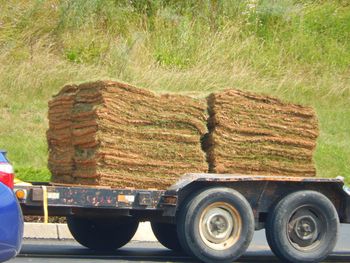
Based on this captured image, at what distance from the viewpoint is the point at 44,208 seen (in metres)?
9.84

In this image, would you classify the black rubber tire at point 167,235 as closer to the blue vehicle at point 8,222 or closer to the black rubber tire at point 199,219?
the black rubber tire at point 199,219

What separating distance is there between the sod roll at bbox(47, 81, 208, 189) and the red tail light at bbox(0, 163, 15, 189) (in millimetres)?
2244

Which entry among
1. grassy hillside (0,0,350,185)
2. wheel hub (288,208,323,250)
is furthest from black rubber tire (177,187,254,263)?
grassy hillside (0,0,350,185)

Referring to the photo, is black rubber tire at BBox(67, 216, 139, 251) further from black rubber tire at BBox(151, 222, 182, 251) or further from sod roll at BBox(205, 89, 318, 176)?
sod roll at BBox(205, 89, 318, 176)

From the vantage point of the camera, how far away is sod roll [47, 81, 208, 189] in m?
10.3

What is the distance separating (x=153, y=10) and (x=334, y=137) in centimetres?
596

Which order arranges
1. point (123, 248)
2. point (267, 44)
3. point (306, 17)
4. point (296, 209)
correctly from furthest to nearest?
point (306, 17), point (267, 44), point (123, 248), point (296, 209)

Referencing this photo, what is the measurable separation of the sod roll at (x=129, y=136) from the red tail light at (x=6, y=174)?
2244 mm

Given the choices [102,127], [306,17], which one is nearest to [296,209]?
[102,127]

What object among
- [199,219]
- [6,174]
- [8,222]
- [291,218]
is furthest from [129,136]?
[8,222]

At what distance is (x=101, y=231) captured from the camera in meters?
11.8

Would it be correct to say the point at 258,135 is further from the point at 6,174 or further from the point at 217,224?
the point at 6,174

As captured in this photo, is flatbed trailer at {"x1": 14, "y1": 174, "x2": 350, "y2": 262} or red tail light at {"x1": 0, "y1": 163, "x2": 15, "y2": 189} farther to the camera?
flatbed trailer at {"x1": 14, "y1": 174, "x2": 350, "y2": 262}

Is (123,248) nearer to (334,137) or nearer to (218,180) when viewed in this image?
(218,180)
